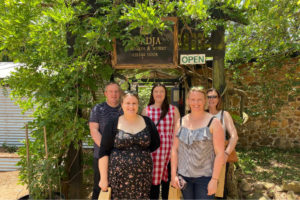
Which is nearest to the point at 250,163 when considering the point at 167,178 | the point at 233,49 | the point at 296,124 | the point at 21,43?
the point at 296,124

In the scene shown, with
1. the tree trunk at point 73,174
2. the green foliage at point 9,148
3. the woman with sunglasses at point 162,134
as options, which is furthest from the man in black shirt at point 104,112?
the green foliage at point 9,148

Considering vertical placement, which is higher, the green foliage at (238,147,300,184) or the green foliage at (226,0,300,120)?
the green foliage at (226,0,300,120)

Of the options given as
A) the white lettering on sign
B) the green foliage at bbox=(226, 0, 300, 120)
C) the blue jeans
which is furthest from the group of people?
the green foliage at bbox=(226, 0, 300, 120)

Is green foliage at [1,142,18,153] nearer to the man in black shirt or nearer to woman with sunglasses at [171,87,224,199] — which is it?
the man in black shirt

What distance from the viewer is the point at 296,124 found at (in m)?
6.76

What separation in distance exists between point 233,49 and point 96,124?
450 cm

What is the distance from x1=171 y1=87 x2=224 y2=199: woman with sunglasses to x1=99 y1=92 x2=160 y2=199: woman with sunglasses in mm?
313

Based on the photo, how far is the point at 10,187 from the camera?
479 centimetres

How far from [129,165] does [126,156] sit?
0.08m

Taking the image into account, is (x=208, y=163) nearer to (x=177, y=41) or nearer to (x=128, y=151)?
(x=128, y=151)

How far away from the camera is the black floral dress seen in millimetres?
1994

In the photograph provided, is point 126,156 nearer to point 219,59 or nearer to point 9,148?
point 219,59

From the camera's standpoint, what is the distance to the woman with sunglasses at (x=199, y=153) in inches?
75.2

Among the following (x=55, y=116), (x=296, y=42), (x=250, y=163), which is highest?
(x=296, y=42)
